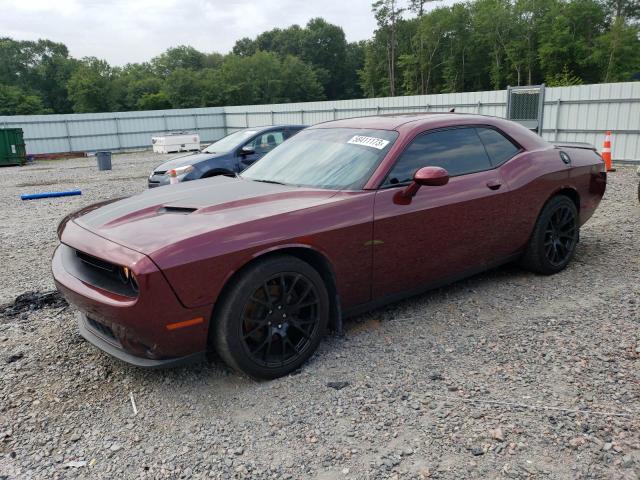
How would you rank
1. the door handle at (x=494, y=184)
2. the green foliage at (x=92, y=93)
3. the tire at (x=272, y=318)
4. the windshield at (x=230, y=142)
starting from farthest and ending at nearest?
1. the green foliage at (x=92, y=93)
2. the windshield at (x=230, y=142)
3. the door handle at (x=494, y=184)
4. the tire at (x=272, y=318)

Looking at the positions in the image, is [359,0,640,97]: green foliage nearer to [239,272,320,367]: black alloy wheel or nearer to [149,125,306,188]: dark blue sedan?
[149,125,306,188]: dark blue sedan

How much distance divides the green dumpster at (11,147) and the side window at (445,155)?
22.6m

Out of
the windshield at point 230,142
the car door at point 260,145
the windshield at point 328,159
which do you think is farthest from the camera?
the windshield at point 230,142

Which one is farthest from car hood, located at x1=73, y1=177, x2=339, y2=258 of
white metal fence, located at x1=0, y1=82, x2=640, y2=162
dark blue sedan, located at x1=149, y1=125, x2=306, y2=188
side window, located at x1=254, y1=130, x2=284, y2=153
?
white metal fence, located at x1=0, y1=82, x2=640, y2=162

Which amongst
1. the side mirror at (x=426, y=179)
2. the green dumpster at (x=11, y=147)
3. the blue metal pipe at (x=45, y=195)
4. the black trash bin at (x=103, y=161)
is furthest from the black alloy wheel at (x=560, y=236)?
the green dumpster at (x=11, y=147)

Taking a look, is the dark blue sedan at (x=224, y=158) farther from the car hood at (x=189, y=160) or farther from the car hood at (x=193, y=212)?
the car hood at (x=193, y=212)

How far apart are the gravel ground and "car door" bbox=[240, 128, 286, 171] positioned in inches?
233

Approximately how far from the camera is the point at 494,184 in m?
4.35

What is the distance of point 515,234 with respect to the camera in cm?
461

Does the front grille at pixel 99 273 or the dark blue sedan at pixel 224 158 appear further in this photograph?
the dark blue sedan at pixel 224 158

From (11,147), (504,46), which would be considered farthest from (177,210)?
(504,46)

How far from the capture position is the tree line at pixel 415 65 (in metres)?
47.5

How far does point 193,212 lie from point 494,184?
250 centimetres

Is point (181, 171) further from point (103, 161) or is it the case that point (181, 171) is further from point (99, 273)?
point (103, 161)
